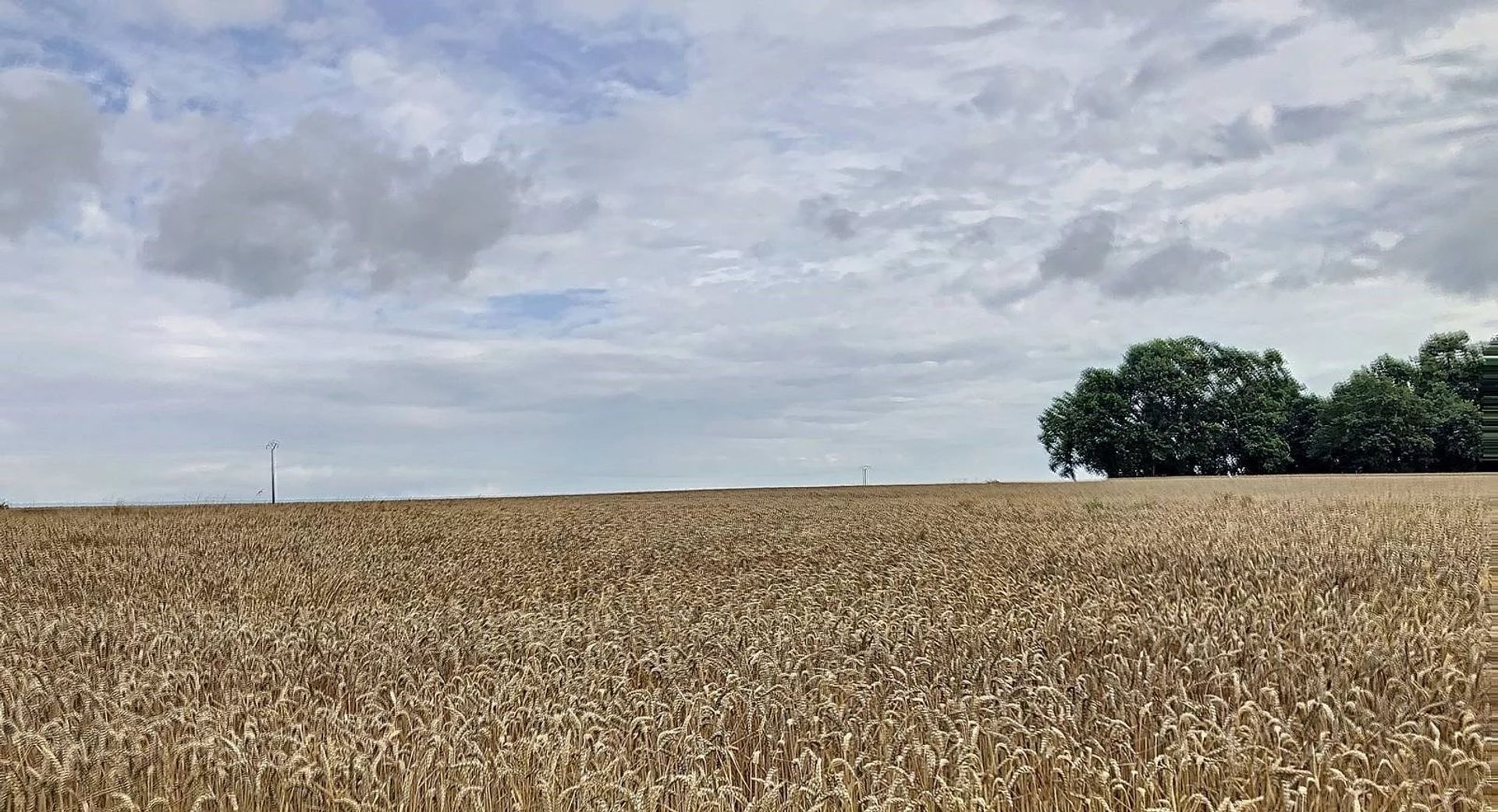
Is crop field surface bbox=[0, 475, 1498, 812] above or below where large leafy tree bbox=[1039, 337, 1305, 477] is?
below

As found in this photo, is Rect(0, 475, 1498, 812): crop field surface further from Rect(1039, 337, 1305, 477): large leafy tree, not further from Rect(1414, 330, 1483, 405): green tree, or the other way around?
Rect(1414, 330, 1483, 405): green tree

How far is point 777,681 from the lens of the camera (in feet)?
24.2

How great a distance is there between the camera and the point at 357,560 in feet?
56.3

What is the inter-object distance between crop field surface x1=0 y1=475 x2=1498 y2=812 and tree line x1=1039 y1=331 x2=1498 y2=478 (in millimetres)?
51955

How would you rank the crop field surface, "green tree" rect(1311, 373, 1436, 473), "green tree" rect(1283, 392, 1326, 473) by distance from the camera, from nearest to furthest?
the crop field surface → "green tree" rect(1311, 373, 1436, 473) → "green tree" rect(1283, 392, 1326, 473)

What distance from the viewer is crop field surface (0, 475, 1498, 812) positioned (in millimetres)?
5617

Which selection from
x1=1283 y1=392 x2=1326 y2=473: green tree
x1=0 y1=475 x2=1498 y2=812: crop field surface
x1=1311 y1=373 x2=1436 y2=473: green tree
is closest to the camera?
x1=0 y1=475 x2=1498 y2=812: crop field surface

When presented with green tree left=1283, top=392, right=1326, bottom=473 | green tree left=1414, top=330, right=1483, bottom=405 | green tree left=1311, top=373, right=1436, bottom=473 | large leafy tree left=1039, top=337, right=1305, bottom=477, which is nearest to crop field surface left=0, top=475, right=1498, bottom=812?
large leafy tree left=1039, top=337, right=1305, bottom=477

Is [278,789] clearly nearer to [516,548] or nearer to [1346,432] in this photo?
[516,548]

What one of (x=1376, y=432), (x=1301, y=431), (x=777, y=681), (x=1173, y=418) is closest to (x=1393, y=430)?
(x=1376, y=432)

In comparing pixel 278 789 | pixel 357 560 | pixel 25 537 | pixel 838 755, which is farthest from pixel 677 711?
pixel 25 537

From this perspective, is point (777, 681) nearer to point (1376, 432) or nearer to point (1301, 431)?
point (1376, 432)

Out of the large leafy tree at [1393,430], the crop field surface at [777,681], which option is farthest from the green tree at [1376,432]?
the crop field surface at [777,681]

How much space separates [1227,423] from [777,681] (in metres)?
65.1
